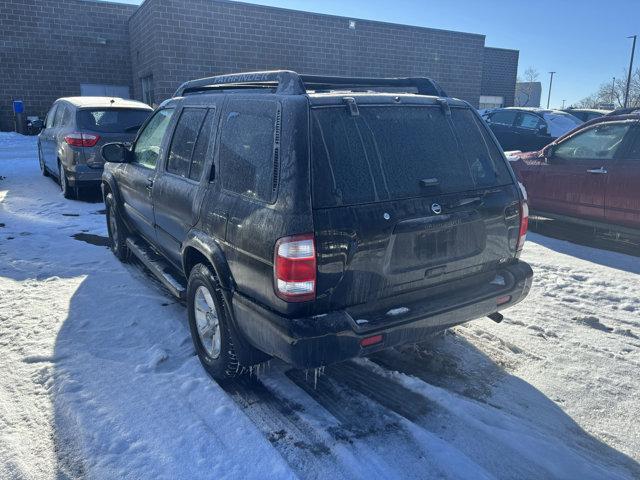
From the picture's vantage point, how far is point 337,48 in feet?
68.4

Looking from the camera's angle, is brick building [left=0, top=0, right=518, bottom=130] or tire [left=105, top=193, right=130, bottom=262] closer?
tire [left=105, top=193, right=130, bottom=262]

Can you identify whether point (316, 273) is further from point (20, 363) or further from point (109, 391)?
point (20, 363)

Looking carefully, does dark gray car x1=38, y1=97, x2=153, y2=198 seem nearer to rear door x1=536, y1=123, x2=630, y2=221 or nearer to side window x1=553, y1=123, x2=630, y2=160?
rear door x1=536, y1=123, x2=630, y2=221

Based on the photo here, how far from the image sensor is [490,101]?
32125 millimetres

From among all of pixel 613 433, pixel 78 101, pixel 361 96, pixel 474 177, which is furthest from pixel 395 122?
pixel 78 101

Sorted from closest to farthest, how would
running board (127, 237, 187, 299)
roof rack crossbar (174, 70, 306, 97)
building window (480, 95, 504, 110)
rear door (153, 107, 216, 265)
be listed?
roof rack crossbar (174, 70, 306, 97) → rear door (153, 107, 216, 265) → running board (127, 237, 187, 299) → building window (480, 95, 504, 110)

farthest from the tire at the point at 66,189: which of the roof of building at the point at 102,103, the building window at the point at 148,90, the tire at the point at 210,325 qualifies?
the building window at the point at 148,90

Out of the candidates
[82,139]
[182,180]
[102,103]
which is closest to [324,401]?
[182,180]

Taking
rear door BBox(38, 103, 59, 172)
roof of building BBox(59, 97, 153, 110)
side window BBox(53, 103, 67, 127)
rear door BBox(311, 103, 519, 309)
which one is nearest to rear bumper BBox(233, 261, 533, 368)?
rear door BBox(311, 103, 519, 309)

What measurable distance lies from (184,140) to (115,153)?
5.05 feet

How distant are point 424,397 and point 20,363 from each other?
287cm

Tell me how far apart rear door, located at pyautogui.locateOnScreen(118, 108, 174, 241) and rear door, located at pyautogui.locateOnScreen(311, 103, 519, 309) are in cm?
204

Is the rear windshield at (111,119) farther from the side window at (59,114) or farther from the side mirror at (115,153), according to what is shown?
the side mirror at (115,153)

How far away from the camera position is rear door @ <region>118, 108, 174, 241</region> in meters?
4.45
